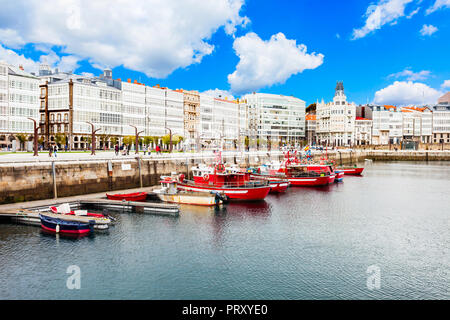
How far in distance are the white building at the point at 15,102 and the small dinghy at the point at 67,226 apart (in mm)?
52479

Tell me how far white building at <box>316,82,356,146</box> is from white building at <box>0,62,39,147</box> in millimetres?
120239

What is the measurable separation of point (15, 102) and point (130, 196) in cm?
4943

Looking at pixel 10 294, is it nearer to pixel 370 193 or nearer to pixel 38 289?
pixel 38 289

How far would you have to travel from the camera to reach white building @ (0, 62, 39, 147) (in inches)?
2805

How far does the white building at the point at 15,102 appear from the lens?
7125 cm

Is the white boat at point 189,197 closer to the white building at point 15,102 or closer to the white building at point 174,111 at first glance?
the white building at point 15,102

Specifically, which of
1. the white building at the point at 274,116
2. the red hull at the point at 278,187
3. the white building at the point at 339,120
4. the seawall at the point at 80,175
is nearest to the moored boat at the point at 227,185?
the red hull at the point at 278,187

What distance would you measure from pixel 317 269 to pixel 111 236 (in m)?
12.8

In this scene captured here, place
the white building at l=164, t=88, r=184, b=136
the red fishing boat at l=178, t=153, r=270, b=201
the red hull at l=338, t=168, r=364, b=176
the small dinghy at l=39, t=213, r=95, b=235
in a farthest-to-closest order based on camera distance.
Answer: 1. the white building at l=164, t=88, r=184, b=136
2. the red hull at l=338, t=168, r=364, b=176
3. the red fishing boat at l=178, t=153, r=270, b=201
4. the small dinghy at l=39, t=213, r=95, b=235

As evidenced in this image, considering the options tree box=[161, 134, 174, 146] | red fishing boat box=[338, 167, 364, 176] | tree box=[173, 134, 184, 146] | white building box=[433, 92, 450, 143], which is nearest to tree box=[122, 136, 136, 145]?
tree box=[161, 134, 174, 146]

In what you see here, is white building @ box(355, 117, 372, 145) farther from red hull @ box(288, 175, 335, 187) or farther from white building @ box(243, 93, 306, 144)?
red hull @ box(288, 175, 335, 187)

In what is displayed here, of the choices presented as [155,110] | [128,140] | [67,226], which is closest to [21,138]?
[128,140]

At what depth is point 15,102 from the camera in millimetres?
73312

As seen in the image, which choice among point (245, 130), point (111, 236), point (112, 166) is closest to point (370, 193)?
point (112, 166)
